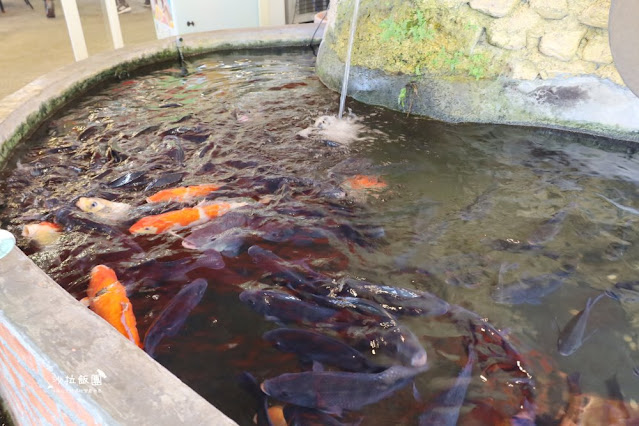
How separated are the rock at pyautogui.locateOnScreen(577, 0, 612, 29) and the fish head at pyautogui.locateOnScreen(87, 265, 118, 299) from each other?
451cm

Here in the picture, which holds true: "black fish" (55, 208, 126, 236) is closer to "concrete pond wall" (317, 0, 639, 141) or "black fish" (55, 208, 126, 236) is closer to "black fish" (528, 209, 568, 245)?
"black fish" (528, 209, 568, 245)

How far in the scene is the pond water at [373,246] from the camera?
6.39ft

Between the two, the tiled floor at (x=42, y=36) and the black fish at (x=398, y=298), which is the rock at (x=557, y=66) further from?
the tiled floor at (x=42, y=36)

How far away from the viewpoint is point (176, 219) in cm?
288

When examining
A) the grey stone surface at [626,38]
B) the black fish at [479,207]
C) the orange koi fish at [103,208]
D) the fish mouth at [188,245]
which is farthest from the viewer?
the grey stone surface at [626,38]

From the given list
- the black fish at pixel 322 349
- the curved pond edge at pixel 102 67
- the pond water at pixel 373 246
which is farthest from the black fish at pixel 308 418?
the curved pond edge at pixel 102 67

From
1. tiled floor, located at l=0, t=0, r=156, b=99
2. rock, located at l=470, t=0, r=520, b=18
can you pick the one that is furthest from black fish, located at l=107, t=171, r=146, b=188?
tiled floor, located at l=0, t=0, r=156, b=99

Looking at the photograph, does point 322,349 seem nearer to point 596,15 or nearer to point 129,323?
point 129,323

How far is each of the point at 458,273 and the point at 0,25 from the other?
11482mm

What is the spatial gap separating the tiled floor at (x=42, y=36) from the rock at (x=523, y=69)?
5.95 meters

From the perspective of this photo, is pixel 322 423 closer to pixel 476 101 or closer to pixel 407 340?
pixel 407 340

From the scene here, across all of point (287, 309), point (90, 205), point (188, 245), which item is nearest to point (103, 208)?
point (90, 205)

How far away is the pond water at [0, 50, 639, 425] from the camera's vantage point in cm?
195

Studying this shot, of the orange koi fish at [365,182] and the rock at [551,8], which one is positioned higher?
the rock at [551,8]
